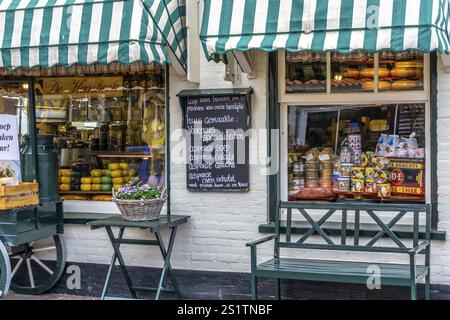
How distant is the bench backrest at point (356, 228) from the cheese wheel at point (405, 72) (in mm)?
1144

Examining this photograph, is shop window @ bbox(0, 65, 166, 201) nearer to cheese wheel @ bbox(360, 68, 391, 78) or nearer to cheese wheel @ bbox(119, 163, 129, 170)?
cheese wheel @ bbox(119, 163, 129, 170)

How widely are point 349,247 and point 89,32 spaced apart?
2.79 metres

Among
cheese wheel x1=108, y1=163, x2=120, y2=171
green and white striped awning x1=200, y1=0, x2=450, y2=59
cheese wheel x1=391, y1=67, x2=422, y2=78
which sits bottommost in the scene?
cheese wheel x1=108, y1=163, x2=120, y2=171

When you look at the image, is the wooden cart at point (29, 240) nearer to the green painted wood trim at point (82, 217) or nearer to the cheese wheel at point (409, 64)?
the green painted wood trim at point (82, 217)

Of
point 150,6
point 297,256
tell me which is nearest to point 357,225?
point 297,256

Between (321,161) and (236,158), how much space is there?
0.80 m

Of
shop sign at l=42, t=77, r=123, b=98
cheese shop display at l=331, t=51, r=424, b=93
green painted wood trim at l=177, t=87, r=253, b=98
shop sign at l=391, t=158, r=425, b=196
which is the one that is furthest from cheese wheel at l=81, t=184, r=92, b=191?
shop sign at l=391, t=158, r=425, b=196

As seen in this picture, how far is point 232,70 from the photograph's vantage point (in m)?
5.52

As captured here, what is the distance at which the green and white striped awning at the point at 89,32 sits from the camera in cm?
497

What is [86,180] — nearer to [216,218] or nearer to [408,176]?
[216,218]

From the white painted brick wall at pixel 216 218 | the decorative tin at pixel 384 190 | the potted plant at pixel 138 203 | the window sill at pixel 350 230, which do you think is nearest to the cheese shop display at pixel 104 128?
the white painted brick wall at pixel 216 218

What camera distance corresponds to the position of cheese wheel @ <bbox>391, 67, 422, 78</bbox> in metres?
5.25

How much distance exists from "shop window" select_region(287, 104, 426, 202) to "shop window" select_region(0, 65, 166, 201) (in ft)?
4.54

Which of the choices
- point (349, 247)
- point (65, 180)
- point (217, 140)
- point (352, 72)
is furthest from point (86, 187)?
point (352, 72)
